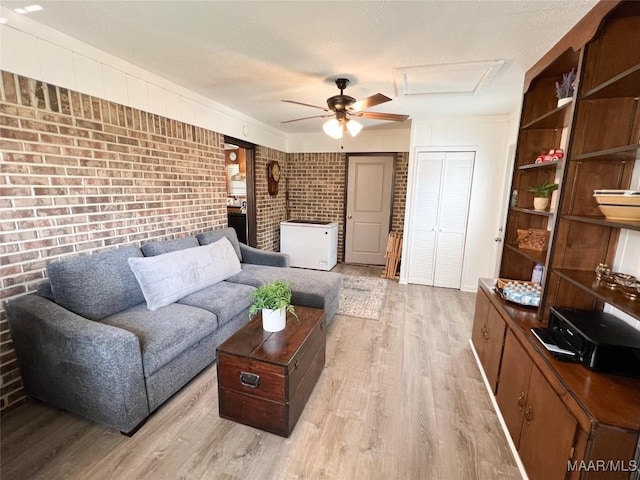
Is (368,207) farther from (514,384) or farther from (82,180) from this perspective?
(82,180)

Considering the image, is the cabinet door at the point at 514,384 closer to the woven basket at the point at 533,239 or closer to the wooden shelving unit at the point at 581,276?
the wooden shelving unit at the point at 581,276

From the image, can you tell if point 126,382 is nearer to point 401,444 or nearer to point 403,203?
point 401,444

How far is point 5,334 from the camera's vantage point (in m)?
1.69

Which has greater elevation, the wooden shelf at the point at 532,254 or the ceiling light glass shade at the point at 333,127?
the ceiling light glass shade at the point at 333,127

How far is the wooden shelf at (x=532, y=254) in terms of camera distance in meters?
1.83

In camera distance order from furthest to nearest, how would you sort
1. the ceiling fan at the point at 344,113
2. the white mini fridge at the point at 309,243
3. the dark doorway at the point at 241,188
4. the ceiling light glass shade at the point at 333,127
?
the white mini fridge at the point at 309,243 < the dark doorway at the point at 241,188 < the ceiling light glass shade at the point at 333,127 < the ceiling fan at the point at 344,113

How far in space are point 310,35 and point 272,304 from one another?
1.72m

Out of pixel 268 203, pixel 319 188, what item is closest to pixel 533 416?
pixel 268 203

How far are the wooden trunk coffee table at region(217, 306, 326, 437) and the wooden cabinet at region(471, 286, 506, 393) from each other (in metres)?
1.27

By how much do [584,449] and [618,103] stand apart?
165 cm

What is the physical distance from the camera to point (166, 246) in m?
2.53

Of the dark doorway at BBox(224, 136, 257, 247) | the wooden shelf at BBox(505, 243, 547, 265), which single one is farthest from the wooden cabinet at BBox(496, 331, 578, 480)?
the dark doorway at BBox(224, 136, 257, 247)

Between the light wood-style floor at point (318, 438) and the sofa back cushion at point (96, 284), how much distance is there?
66 centimetres

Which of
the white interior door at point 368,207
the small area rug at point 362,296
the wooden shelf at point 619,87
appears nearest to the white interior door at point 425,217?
the small area rug at point 362,296
